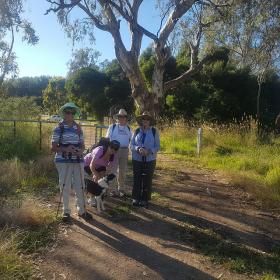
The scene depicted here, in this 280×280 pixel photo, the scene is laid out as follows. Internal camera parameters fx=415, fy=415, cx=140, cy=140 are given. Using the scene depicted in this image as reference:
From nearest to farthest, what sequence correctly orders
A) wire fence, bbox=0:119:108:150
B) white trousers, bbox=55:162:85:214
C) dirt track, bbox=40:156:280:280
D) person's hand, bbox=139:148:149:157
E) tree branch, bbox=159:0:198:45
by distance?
dirt track, bbox=40:156:280:280 < white trousers, bbox=55:162:85:214 < person's hand, bbox=139:148:149:157 < tree branch, bbox=159:0:198:45 < wire fence, bbox=0:119:108:150

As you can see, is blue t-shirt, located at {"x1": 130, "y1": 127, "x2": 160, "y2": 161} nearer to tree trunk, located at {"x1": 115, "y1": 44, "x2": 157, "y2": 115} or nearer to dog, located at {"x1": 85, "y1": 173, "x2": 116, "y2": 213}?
dog, located at {"x1": 85, "y1": 173, "x2": 116, "y2": 213}

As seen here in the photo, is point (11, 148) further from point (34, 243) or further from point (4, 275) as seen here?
point (4, 275)

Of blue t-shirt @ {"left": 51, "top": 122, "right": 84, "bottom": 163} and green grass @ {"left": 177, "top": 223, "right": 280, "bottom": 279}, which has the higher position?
blue t-shirt @ {"left": 51, "top": 122, "right": 84, "bottom": 163}

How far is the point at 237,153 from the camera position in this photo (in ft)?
45.8

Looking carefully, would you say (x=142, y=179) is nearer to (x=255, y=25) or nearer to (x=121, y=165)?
(x=121, y=165)

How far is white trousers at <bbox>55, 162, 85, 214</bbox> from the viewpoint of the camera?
20.9 feet

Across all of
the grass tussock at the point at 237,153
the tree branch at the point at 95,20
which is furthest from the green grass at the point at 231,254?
the tree branch at the point at 95,20

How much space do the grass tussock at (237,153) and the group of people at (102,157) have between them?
269 cm

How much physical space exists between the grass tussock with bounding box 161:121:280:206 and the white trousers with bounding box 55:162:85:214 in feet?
12.6

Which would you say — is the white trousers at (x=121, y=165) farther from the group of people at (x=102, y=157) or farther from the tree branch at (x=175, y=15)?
the tree branch at (x=175, y=15)

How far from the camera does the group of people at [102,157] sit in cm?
630

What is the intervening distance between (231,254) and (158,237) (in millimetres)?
1075

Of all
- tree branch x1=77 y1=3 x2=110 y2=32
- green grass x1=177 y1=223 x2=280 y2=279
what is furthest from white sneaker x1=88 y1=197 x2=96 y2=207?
tree branch x1=77 y1=3 x2=110 y2=32

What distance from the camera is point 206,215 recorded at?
7312 mm
